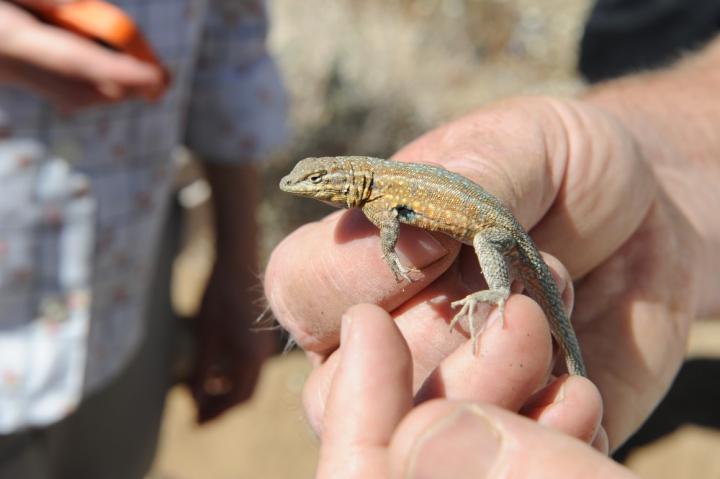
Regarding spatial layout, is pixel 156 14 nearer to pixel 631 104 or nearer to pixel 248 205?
pixel 248 205

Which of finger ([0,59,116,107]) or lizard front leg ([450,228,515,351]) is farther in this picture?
finger ([0,59,116,107])

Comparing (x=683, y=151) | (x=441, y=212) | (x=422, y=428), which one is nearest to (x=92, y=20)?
(x=441, y=212)

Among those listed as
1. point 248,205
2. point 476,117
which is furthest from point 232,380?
point 476,117

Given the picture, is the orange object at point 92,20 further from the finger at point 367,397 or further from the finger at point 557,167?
the finger at point 367,397

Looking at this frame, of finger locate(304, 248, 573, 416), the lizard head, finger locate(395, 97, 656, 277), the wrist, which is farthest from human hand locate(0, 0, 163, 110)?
the wrist

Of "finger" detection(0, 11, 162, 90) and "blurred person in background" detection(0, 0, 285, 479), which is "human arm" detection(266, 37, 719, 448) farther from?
"blurred person in background" detection(0, 0, 285, 479)
